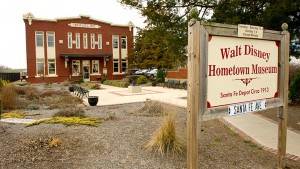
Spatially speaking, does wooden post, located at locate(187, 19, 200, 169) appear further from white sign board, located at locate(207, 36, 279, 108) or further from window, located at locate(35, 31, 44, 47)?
window, located at locate(35, 31, 44, 47)

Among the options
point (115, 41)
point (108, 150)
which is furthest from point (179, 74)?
point (108, 150)

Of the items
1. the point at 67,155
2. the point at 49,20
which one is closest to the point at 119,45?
the point at 49,20

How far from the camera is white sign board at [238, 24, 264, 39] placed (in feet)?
11.9

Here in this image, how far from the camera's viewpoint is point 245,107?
3850 millimetres

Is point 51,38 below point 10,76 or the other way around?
the other way around

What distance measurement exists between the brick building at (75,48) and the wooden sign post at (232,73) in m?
28.5

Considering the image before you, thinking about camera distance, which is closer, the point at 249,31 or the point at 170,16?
the point at 249,31

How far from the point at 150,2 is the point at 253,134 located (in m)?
4.29

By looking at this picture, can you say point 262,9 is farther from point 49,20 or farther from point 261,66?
point 49,20

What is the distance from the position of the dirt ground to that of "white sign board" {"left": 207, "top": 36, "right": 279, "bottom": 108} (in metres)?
1.34

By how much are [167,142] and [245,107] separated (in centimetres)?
166

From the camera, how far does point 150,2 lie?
6.38 m

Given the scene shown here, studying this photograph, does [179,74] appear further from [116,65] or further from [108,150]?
[108,150]

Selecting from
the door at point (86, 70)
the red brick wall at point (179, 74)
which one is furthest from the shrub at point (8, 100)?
the door at point (86, 70)
